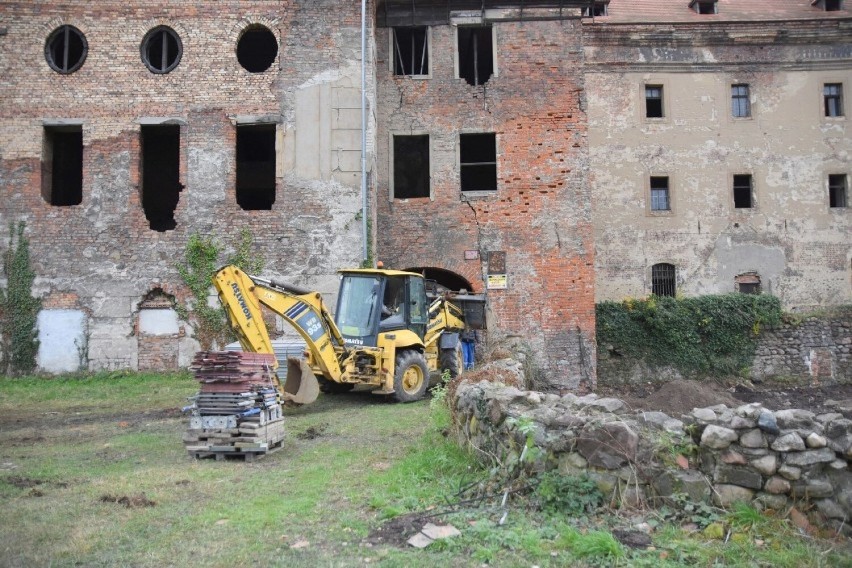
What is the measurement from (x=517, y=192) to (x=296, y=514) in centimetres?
1177

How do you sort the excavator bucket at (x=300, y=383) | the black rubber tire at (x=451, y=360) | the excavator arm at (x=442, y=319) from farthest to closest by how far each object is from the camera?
the black rubber tire at (x=451, y=360)
the excavator arm at (x=442, y=319)
the excavator bucket at (x=300, y=383)

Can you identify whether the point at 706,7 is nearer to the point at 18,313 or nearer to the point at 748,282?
the point at 748,282

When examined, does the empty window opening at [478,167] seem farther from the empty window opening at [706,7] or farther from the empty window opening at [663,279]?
the empty window opening at [706,7]

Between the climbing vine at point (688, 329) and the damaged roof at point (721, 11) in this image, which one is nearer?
the climbing vine at point (688, 329)

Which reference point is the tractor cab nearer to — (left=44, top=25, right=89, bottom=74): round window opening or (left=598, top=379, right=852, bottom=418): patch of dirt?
(left=598, top=379, right=852, bottom=418): patch of dirt

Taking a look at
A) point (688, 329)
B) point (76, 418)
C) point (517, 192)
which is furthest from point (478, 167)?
point (76, 418)

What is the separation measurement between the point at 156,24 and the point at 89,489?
1241 cm

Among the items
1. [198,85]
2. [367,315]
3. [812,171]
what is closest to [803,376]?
[812,171]

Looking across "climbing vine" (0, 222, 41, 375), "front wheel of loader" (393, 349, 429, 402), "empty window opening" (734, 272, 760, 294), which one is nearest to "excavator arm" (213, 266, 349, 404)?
"front wheel of loader" (393, 349, 429, 402)

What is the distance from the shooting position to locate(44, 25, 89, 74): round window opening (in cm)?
1454

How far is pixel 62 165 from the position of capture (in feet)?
53.4

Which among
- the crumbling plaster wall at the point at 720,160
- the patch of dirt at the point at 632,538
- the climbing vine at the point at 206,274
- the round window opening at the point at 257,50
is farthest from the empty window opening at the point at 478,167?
the patch of dirt at the point at 632,538

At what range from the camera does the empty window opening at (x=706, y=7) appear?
23.2 meters

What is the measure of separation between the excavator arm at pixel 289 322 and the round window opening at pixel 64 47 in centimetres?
898
